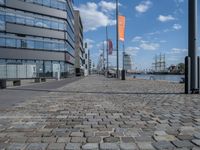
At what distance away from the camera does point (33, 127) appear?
731 centimetres

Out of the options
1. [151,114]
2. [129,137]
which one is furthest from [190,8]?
[129,137]

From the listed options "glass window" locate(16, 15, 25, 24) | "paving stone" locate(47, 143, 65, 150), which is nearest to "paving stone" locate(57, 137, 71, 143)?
"paving stone" locate(47, 143, 65, 150)

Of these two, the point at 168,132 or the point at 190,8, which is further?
the point at 190,8

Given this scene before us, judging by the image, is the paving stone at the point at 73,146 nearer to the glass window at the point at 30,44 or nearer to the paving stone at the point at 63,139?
the paving stone at the point at 63,139

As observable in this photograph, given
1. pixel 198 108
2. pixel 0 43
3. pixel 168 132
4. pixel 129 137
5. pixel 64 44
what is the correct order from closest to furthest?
pixel 129 137, pixel 168 132, pixel 198 108, pixel 0 43, pixel 64 44

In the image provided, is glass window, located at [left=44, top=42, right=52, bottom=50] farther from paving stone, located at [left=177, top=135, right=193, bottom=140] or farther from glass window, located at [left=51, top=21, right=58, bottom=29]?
paving stone, located at [left=177, top=135, right=193, bottom=140]

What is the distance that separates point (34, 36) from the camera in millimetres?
56219

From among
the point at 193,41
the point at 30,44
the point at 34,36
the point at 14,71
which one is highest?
the point at 34,36

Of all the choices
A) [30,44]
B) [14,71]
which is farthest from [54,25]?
[14,71]

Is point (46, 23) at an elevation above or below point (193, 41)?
above

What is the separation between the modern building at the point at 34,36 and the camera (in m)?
50.9

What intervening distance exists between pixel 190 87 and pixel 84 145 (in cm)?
1189

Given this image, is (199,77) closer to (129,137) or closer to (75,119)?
(75,119)

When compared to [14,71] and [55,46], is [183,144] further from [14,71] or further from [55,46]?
[55,46]
